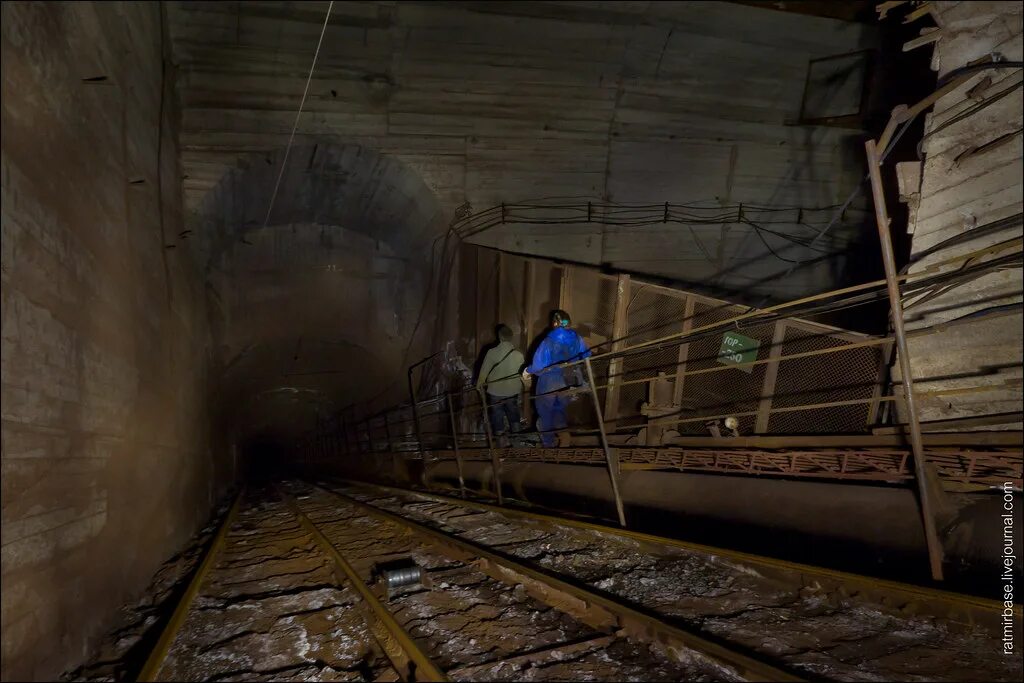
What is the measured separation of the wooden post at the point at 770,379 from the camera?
5281 mm

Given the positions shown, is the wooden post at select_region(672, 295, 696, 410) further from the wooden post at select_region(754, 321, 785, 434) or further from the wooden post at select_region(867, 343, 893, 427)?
the wooden post at select_region(867, 343, 893, 427)

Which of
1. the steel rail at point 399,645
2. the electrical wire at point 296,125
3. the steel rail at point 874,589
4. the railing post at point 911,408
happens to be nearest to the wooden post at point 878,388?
the railing post at point 911,408

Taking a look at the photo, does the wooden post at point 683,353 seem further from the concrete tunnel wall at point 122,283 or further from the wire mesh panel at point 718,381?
the concrete tunnel wall at point 122,283

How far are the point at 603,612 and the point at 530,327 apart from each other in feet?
20.0

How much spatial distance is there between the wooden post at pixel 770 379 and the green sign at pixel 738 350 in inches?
6.0

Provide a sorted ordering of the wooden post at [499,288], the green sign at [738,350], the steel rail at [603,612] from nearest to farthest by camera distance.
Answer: the steel rail at [603,612] < the green sign at [738,350] < the wooden post at [499,288]

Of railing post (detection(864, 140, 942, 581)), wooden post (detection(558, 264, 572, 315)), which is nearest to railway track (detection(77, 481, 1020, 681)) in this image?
railing post (detection(864, 140, 942, 581))

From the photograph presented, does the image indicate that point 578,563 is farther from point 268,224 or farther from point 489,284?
point 268,224

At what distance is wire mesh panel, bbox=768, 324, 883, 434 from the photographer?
4680 mm

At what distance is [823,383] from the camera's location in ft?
16.6

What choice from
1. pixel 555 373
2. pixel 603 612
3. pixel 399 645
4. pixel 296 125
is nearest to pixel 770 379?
pixel 555 373

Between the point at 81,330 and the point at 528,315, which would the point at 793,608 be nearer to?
the point at 81,330

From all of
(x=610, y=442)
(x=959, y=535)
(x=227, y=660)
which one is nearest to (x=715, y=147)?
(x=610, y=442)

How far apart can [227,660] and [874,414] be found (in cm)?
489
